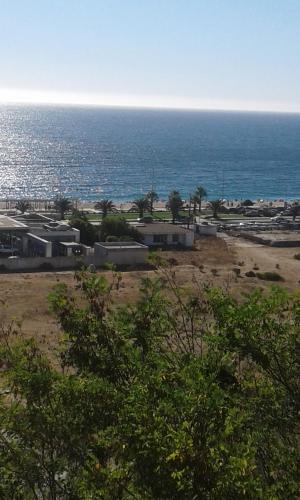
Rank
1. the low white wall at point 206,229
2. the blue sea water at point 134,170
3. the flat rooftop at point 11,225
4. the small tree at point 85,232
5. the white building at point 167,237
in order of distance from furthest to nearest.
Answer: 1. the blue sea water at point 134,170
2. the low white wall at point 206,229
3. the white building at point 167,237
4. the small tree at point 85,232
5. the flat rooftop at point 11,225

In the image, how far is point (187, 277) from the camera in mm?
43781

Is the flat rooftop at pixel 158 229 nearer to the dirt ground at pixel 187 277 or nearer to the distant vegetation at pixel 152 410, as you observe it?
the dirt ground at pixel 187 277

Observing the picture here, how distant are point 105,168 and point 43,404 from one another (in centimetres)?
13141

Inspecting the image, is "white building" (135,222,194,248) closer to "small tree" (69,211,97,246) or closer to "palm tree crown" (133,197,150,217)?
"small tree" (69,211,97,246)

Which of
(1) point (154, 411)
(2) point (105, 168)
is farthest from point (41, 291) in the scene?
(2) point (105, 168)

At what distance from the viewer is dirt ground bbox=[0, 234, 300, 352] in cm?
3244

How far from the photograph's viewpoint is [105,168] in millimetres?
139375

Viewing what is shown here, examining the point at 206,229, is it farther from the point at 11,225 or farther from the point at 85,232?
the point at 11,225

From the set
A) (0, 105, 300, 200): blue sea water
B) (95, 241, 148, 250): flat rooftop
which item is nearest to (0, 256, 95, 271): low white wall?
(95, 241, 148, 250): flat rooftop

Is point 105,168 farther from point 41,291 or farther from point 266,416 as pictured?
point 266,416

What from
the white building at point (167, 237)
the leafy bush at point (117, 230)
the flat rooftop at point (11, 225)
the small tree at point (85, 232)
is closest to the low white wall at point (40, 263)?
the flat rooftop at point (11, 225)

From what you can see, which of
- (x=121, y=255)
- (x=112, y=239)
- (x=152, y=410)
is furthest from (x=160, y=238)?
(x=152, y=410)

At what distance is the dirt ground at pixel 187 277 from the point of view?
32438 mm

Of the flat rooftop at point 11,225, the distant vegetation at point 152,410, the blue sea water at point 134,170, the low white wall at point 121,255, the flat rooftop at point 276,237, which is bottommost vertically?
the blue sea water at point 134,170
